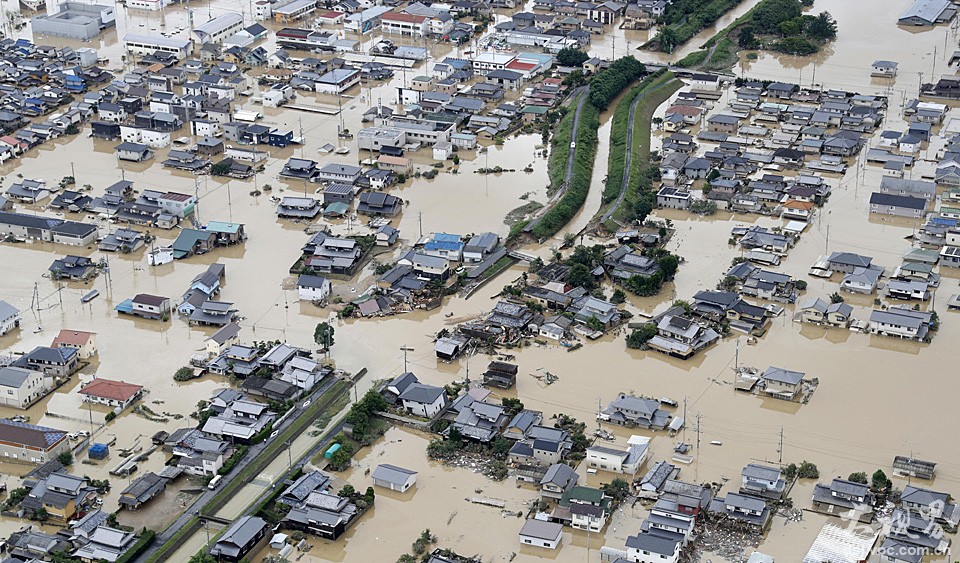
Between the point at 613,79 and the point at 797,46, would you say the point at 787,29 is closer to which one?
the point at 797,46

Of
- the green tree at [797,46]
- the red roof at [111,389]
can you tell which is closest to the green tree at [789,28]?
the green tree at [797,46]

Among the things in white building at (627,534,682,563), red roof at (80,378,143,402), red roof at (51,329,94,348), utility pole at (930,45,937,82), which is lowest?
utility pole at (930,45,937,82)

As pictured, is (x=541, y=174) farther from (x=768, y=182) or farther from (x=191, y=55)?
(x=191, y=55)

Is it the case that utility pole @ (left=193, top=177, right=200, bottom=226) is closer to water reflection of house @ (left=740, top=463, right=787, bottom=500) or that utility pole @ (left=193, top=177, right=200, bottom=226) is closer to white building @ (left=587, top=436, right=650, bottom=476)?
white building @ (left=587, top=436, right=650, bottom=476)

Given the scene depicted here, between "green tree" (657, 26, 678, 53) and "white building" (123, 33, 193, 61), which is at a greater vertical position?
"white building" (123, 33, 193, 61)

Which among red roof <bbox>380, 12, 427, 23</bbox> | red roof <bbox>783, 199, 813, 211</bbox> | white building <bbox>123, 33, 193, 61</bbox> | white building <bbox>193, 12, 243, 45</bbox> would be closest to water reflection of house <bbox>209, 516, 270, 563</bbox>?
red roof <bbox>783, 199, 813, 211</bbox>

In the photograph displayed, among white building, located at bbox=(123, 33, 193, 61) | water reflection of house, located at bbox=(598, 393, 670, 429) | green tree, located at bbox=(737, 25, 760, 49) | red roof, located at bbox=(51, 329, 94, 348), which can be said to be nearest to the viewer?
water reflection of house, located at bbox=(598, 393, 670, 429)

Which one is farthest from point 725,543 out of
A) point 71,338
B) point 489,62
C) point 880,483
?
point 489,62

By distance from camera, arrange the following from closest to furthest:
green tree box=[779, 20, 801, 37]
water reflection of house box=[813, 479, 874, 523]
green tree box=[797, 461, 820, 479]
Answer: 1. water reflection of house box=[813, 479, 874, 523]
2. green tree box=[797, 461, 820, 479]
3. green tree box=[779, 20, 801, 37]
